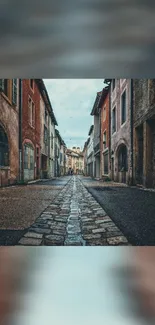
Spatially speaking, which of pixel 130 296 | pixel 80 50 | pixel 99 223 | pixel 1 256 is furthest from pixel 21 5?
pixel 99 223

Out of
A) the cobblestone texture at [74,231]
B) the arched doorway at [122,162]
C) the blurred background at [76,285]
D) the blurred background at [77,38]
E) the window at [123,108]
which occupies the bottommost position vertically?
the blurred background at [76,285]

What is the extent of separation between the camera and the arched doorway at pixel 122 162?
7.81m

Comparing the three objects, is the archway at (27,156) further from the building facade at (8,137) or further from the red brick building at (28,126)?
the building facade at (8,137)

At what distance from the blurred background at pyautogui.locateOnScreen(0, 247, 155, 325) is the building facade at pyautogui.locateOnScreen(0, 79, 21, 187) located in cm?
415

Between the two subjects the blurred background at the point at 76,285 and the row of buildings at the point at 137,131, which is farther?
the row of buildings at the point at 137,131

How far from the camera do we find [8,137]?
578 centimetres

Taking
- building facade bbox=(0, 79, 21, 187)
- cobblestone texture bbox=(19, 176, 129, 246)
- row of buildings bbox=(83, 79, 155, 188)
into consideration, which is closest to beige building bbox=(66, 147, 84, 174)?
row of buildings bbox=(83, 79, 155, 188)

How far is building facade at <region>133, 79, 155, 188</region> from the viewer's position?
19.0ft

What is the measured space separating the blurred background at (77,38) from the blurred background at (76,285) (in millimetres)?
1121

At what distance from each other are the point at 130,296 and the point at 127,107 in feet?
21.0

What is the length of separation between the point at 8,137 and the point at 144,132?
3.19 m

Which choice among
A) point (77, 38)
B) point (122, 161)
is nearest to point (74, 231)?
point (77, 38)

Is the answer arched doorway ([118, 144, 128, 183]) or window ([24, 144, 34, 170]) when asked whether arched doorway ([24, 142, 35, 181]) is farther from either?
arched doorway ([118, 144, 128, 183])

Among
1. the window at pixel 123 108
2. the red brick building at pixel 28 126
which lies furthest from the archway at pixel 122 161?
the red brick building at pixel 28 126
